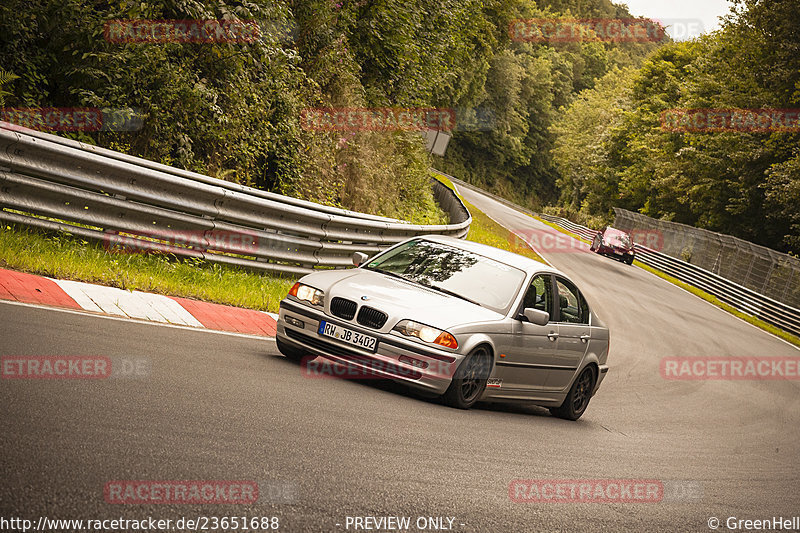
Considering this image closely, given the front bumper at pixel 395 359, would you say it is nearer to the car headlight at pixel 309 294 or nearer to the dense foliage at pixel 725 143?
the car headlight at pixel 309 294

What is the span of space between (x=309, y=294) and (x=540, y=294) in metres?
2.57

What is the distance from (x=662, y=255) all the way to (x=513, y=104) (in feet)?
167

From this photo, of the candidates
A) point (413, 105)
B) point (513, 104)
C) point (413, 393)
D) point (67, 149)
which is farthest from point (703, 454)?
point (513, 104)

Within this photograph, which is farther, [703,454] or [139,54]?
[139,54]

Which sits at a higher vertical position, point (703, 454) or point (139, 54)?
point (139, 54)

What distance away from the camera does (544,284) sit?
895cm

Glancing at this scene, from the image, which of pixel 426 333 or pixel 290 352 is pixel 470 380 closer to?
pixel 426 333

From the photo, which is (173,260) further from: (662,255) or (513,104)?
(513,104)

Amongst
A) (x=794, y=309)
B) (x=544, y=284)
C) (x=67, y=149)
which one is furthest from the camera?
(x=794, y=309)

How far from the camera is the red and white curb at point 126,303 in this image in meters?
7.18

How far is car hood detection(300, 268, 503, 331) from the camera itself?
727cm

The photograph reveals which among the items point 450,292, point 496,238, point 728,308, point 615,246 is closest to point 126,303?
point 450,292

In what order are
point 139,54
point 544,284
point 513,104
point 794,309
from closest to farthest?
point 544,284 → point 139,54 → point 794,309 → point 513,104

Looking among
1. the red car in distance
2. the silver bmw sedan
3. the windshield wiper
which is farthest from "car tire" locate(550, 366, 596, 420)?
the red car in distance
